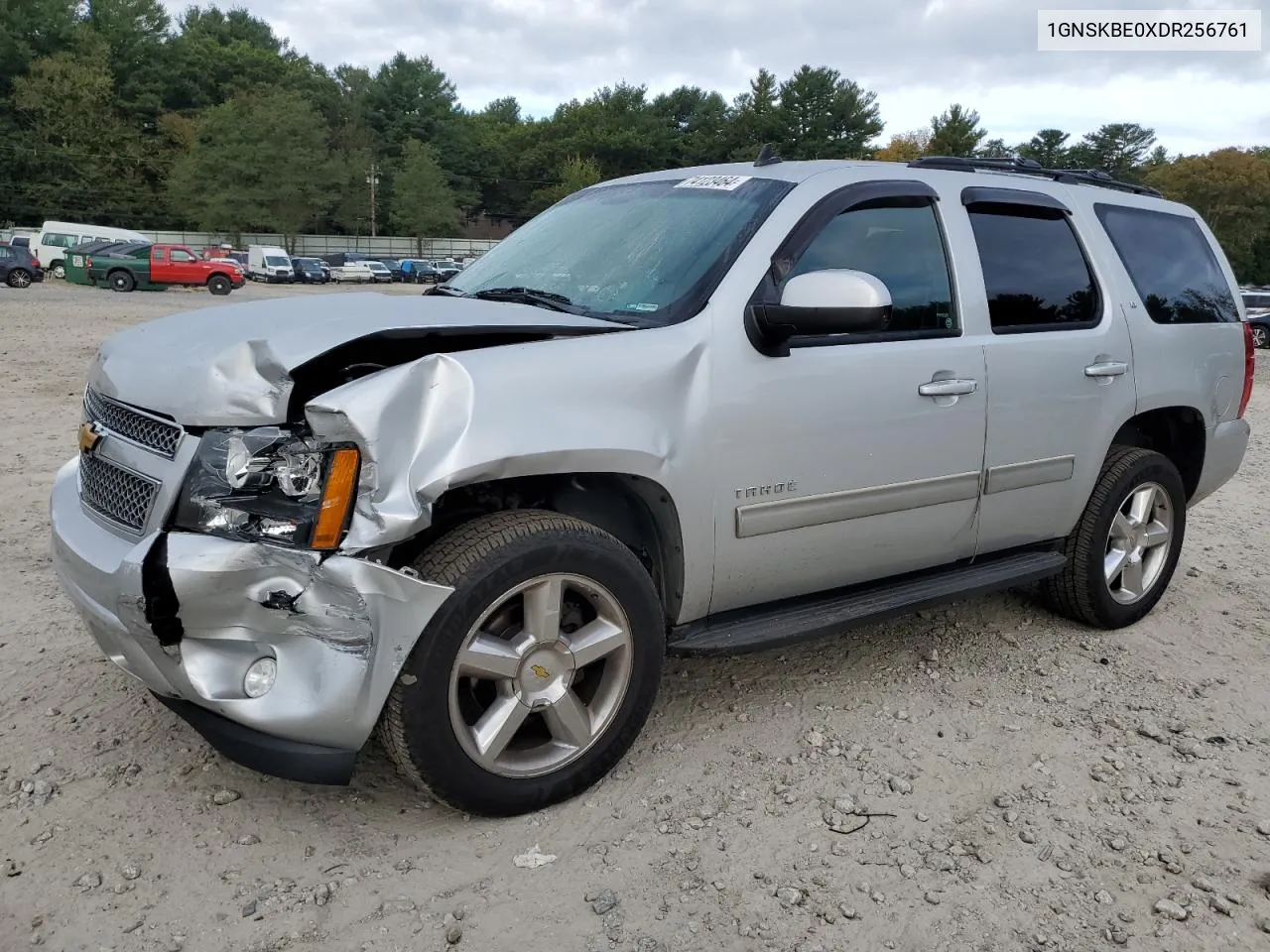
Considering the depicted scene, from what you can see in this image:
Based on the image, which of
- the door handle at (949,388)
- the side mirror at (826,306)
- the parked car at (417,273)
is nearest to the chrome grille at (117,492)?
the side mirror at (826,306)

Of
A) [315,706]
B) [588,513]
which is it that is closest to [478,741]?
[315,706]

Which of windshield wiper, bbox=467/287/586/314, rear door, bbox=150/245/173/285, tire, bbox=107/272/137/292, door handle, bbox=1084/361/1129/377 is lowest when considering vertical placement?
tire, bbox=107/272/137/292

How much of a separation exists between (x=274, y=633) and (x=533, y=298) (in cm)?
152

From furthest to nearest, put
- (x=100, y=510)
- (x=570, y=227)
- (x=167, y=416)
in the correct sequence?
(x=570, y=227)
(x=100, y=510)
(x=167, y=416)

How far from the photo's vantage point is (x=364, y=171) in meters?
76.1

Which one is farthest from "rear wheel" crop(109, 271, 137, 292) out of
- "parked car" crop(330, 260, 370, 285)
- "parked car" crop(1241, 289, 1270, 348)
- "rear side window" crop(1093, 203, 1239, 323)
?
"rear side window" crop(1093, 203, 1239, 323)

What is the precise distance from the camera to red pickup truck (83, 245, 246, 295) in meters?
31.4

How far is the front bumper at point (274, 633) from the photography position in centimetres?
241

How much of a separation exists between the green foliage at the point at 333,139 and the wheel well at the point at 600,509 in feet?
203

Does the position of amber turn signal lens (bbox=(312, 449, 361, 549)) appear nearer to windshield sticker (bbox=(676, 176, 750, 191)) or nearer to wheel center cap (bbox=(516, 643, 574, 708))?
wheel center cap (bbox=(516, 643, 574, 708))

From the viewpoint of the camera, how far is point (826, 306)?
2963 millimetres

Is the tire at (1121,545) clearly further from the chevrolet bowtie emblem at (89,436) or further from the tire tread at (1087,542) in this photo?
the chevrolet bowtie emblem at (89,436)

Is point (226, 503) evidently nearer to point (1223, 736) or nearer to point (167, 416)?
point (167, 416)

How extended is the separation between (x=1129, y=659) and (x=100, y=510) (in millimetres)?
3864
